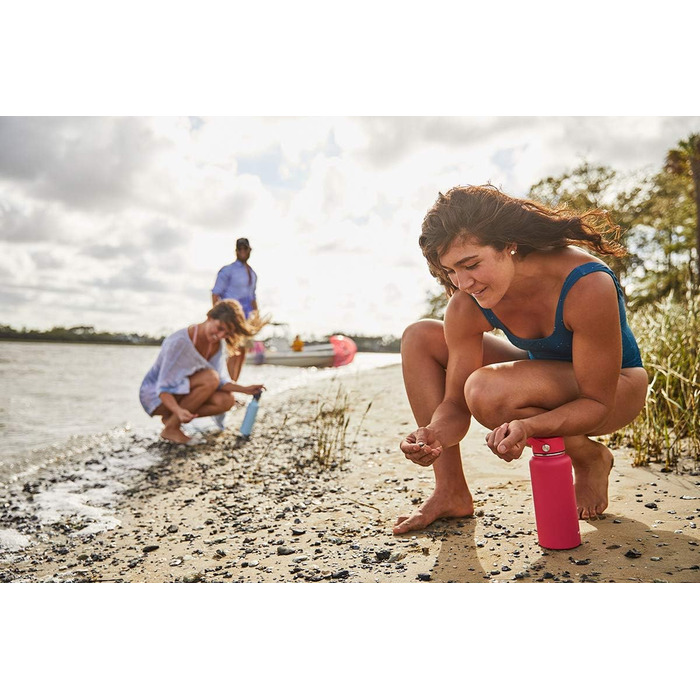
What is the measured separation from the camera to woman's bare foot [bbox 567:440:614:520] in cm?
182

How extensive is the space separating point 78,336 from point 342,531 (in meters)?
5.34

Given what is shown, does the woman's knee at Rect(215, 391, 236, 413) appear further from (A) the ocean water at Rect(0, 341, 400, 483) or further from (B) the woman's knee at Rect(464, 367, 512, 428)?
(B) the woman's knee at Rect(464, 367, 512, 428)

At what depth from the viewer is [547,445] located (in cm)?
154

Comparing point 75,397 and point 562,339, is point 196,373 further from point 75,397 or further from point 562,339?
point 75,397

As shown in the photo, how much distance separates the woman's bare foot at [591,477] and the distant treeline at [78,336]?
4854 mm

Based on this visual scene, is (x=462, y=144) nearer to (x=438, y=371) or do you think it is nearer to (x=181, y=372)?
(x=438, y=371)

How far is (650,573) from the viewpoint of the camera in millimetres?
1458

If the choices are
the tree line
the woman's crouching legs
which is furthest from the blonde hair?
the woman's crouching legs

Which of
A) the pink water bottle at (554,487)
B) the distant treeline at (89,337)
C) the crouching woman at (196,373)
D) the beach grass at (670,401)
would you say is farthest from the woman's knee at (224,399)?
the pink water bottle at (554,487)

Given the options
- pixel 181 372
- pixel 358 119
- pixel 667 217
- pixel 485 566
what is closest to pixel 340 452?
pixel 181 372

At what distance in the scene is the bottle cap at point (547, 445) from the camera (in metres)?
1.54

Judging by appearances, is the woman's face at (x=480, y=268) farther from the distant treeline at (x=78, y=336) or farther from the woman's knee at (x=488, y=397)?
the distant treeline at (x=78, y=336)

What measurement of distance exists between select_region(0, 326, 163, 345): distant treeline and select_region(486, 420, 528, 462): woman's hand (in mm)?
5039

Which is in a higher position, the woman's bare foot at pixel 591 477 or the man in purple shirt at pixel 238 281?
the man in purple shirt at pixel 238 281
